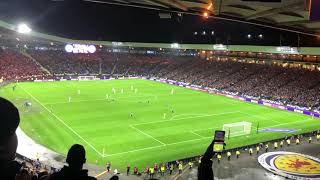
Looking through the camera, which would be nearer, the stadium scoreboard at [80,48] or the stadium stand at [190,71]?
the stadium stand at [190,71]

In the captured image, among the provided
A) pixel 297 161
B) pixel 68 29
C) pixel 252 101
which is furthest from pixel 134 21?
pixel 297 161

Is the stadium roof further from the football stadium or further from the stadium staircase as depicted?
the stadium staircase

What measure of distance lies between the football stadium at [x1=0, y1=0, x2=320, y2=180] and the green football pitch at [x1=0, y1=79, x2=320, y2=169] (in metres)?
0.17

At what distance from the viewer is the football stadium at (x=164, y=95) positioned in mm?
22391

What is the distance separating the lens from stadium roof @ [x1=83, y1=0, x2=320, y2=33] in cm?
1756

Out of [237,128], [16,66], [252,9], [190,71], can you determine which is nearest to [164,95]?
[237,128]

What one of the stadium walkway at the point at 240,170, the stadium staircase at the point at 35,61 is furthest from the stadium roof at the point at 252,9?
the stadium staircase at the point at 35,61

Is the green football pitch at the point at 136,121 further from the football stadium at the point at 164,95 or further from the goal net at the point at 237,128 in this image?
the goal net at the point at 237,128

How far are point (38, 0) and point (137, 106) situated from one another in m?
44.2

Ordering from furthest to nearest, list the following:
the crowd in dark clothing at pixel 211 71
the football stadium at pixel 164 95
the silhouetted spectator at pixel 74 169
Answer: the crowd in dark clothing at pixel 211 71, the football stadium at pixel 164 95, the silhouetted spectator at pixel 74 169

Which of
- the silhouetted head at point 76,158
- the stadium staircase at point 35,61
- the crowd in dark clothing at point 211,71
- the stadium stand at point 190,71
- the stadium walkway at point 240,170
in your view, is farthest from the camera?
the stadium staircase at point 35,61

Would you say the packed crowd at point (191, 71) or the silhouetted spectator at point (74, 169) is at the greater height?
the packed crowd at point (191, 71)

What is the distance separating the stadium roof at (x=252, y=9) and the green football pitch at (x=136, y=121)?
44.3 ft

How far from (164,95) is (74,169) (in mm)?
62688
